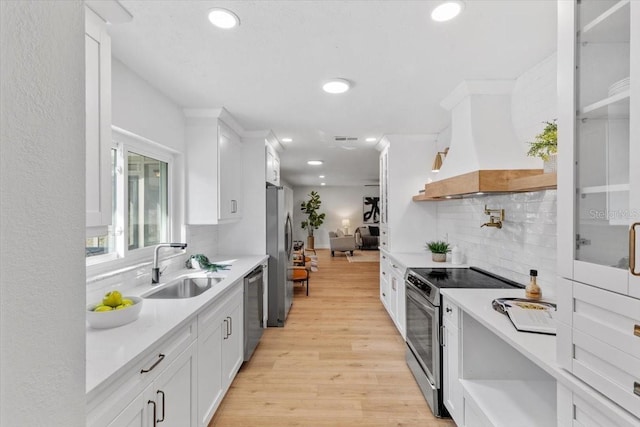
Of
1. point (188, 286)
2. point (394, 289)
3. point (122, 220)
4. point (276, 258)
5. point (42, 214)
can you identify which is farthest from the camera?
point (276, 258)

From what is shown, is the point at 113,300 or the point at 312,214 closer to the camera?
the point at 113,300

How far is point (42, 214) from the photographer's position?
51cm

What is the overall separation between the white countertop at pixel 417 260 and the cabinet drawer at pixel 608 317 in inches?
79.1

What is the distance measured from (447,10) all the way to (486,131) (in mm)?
1126

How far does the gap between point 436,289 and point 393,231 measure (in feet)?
5.79

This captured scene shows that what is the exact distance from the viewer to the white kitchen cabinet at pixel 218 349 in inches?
73.3

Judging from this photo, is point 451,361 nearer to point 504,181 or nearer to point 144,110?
point 504,181

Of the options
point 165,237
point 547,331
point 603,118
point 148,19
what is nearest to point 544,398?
point 547,331

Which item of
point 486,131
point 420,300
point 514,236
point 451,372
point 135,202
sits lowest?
point 451,372

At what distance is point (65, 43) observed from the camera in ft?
1.87

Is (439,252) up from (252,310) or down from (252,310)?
up

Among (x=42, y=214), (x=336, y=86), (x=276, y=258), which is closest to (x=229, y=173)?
(x=276, y=258)

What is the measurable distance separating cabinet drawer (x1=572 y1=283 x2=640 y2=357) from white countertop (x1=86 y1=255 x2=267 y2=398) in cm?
155

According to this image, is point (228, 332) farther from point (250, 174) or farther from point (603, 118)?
point (603, 118)
